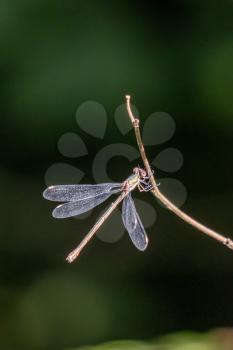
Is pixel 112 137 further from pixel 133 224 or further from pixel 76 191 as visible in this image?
pixel 133 224

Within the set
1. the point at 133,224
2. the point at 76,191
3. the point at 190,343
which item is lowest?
the point at 190,343

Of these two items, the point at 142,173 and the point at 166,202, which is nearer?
the point at 166,202

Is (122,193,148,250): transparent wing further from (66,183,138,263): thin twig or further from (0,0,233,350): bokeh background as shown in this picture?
(0,0,233,350): bokeh background

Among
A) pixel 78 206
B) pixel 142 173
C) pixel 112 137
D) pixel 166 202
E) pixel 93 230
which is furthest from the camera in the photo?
pixel 112 137

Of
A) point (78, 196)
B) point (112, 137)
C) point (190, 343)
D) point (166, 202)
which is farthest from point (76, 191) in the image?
point (112, 137)

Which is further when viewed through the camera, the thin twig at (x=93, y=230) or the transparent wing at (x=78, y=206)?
the transparent wing at (x=78, y=206)

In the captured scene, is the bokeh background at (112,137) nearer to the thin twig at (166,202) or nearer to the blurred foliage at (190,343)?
the blurred foliage at (190,343)

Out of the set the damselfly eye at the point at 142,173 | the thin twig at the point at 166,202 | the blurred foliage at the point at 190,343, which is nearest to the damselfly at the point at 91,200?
the damselfly eye at the point at 142,173
